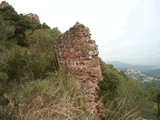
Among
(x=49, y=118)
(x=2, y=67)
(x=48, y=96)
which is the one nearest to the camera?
(x=49, y=118)

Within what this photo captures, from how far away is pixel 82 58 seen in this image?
494 inches

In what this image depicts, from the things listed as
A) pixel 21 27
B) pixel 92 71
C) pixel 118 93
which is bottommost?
pixel 118 93

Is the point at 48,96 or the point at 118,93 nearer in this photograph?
the point at 48,96

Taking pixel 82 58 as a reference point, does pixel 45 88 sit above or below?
below

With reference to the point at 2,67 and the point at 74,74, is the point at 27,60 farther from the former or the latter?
the point at 74,74

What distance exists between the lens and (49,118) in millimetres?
6555

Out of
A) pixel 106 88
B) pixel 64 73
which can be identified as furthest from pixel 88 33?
pixel 106 88

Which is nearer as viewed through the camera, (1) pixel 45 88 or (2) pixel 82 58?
(1) pixel 45 88

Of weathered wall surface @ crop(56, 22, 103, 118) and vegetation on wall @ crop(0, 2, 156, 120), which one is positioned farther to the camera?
weathered wall surface @ crop(56, 22, 103, 118)

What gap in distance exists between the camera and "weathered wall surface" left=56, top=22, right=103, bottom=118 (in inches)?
486

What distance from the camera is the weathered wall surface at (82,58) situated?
40.5ft

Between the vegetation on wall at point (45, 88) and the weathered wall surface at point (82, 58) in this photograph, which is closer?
the vegetation on wall at point (45, 88)

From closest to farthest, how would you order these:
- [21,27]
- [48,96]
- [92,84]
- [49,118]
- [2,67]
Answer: [49,118]
[48,96]
[92,84]
[2,67]
[21,27]

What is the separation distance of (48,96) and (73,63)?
4602mm
